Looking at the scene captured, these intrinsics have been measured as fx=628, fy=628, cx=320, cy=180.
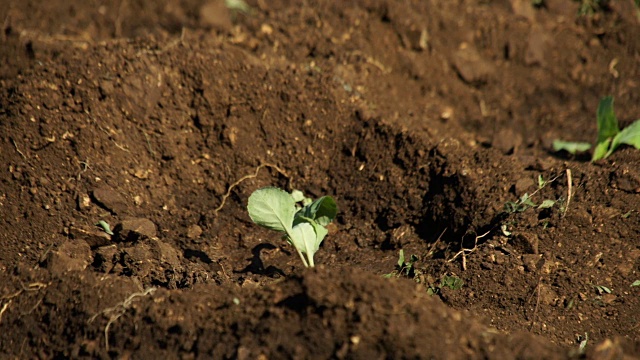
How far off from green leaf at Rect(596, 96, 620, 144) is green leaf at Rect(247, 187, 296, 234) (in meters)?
1.60

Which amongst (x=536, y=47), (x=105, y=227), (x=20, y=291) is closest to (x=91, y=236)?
(x=105, y=227)

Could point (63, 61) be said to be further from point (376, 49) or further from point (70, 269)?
point (376, 49)

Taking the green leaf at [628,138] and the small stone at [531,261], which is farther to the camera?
the green leaf at [628,138]

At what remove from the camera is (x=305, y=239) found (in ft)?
8.13

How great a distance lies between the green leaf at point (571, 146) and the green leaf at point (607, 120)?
25cm

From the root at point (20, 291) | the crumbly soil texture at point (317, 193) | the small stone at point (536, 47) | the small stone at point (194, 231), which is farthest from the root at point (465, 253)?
the small stone at point (536, 47)

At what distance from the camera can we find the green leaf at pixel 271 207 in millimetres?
2412

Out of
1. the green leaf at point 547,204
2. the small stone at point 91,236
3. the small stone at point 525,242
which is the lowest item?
the small stone at point 91,236

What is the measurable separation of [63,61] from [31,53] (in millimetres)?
629

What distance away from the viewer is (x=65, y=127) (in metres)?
2.79

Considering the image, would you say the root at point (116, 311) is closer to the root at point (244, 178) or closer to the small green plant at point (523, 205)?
the root at point (244, 178)

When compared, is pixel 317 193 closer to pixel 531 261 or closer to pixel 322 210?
pixel 322 210

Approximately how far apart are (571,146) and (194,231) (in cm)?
200

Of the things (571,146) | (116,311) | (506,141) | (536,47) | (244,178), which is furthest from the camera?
(536,47)
